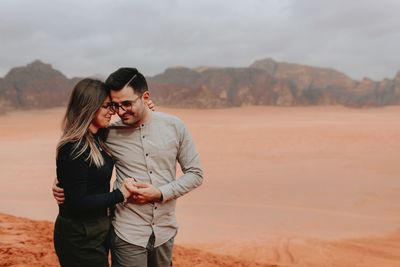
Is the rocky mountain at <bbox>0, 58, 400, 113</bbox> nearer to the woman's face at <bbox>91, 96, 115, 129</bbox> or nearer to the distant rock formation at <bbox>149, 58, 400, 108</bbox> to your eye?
the distant rock formation at <bbox>149, 58, 400, 108</bbox>

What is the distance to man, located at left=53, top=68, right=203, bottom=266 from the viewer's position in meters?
2.53

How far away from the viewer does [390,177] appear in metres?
14.0

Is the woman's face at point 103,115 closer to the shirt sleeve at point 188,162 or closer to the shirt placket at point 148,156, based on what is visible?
the shirt placket at point 148,156

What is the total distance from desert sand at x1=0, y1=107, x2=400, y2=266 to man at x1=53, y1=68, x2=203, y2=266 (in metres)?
3.25

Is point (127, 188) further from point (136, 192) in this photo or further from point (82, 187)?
point (82, 187)

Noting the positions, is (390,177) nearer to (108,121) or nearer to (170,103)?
(108,121)

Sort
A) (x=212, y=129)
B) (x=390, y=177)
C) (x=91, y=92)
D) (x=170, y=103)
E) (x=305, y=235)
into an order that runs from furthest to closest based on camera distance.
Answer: (x=170, y=103) → (x=212, y=129) → (x=390, y=177) → (x=305, y=235) → (x=91, y=92)

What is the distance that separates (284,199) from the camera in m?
11.2

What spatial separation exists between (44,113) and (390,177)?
47.2 metres

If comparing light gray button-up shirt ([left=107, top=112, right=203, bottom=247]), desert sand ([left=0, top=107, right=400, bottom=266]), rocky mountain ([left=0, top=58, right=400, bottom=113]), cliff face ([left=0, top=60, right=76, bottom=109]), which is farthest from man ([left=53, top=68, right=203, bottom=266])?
rocky mountain ([left=0, top=58, right=400, bottom=113])

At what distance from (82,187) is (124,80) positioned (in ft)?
2.00

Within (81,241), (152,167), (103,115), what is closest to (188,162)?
(152,167)

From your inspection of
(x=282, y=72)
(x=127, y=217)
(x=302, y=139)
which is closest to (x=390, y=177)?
(x=302, y=139)

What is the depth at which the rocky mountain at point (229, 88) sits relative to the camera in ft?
183
